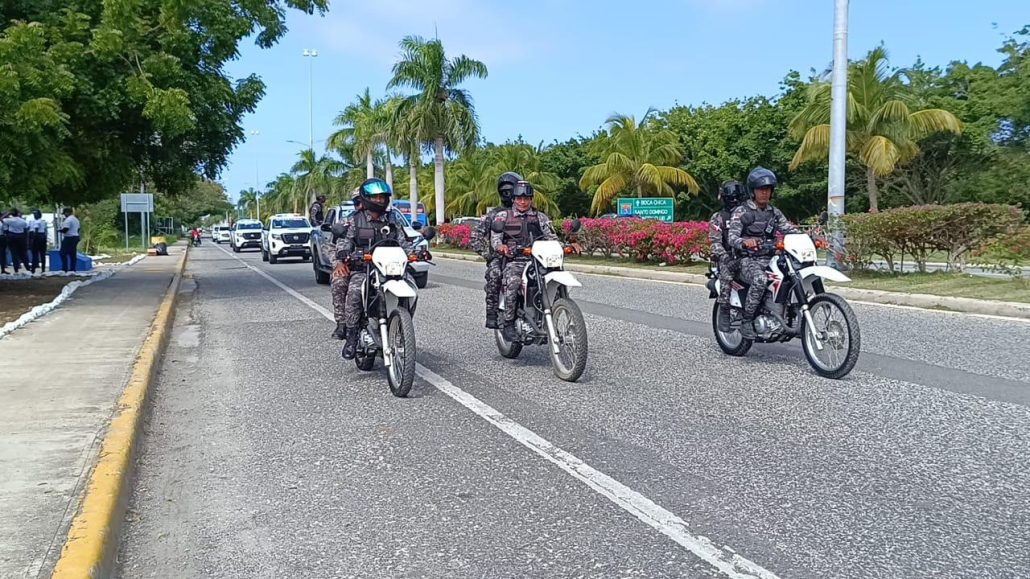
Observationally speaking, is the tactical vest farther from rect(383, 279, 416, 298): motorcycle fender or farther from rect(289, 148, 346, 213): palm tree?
rect(289, 148, 346, 213): palm tree

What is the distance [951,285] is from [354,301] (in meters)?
10.8

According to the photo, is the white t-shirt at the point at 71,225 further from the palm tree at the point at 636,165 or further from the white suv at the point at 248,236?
the palm tree at the point at 636,165

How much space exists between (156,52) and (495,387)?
38.0 feet

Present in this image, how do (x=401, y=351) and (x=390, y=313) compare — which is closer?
(x=401, y=351)

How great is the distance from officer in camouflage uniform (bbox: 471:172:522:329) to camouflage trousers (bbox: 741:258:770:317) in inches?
91.9

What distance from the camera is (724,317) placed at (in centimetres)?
903

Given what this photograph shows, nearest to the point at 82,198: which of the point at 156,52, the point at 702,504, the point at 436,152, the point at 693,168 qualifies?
the point at 156,52

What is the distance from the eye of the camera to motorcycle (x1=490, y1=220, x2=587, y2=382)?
764cm

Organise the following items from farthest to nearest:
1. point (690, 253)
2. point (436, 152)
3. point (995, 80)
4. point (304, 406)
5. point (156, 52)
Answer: point (436, 152)
point (995, 80)
point (690, 253)
point (156, 52)
point (304, 406)

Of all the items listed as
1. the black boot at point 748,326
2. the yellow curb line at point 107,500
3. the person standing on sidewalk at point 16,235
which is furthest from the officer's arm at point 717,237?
the person standing on sidewalk at point 16,235

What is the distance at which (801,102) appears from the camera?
1716 inches

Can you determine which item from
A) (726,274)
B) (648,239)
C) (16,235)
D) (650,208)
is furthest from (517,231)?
(650,208)

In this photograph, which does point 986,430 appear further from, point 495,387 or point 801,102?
point 801,102

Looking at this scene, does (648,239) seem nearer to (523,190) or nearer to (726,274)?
(726,274)
